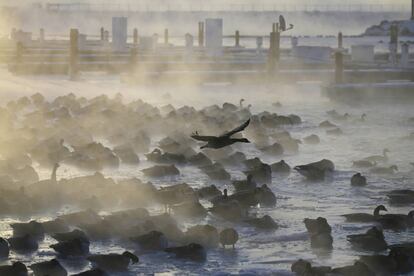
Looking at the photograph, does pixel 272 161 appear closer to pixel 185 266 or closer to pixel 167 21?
pixel 185 266

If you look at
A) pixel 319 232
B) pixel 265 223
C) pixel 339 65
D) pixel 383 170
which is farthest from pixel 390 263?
pixel 339 65

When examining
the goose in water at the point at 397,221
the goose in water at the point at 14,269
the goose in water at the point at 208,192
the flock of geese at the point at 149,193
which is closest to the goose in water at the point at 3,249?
the flock of geese at the point at 149,193

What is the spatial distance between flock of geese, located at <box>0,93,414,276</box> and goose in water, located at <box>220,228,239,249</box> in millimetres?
→ 15

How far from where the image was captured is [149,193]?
51.9 feet

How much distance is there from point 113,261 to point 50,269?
812 millimetres

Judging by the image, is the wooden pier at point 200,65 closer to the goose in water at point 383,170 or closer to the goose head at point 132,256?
the goose in water at point 383,170

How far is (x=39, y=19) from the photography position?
399 feet

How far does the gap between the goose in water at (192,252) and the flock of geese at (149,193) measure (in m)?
0.01

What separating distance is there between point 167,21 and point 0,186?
156 meters

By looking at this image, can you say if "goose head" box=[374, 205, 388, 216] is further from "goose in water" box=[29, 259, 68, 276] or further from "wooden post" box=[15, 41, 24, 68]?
"wooden post" box=[15, 41, 24, 68]

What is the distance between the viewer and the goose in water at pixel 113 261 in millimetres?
11906

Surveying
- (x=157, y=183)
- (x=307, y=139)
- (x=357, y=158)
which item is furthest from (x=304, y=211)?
(x=307, y=139)

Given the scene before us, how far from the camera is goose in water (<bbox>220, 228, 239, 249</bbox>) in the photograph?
42.5 feet

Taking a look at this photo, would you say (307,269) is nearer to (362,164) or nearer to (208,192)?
(208,192)
